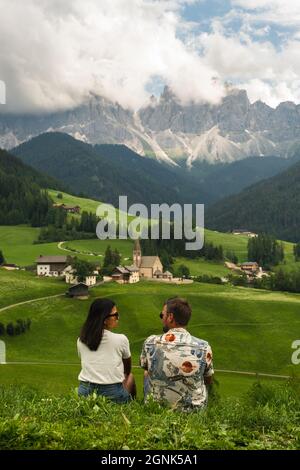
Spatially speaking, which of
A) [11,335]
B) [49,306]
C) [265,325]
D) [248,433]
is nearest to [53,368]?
[11,335]

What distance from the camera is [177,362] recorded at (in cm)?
1302

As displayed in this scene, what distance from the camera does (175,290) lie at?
126 metres

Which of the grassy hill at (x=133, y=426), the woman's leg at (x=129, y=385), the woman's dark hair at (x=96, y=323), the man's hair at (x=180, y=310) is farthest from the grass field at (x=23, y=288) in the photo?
the grassy hill at (x=133, y=426)

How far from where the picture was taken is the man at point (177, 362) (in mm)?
13039

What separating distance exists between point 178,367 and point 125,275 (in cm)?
13163

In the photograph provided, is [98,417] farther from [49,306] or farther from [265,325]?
[49,306]

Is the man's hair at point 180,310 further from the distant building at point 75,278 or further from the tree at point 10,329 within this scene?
the distant building at point 75,278

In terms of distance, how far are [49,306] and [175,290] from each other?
31.4 meters

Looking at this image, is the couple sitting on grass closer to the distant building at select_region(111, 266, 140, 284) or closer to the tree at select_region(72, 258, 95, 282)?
the tree at select_region(72, 258, 95, 282)

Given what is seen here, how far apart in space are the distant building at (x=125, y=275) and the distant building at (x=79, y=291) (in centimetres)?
2230

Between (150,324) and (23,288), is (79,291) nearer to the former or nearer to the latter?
(23,288)

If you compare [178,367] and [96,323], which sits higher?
[96,323]

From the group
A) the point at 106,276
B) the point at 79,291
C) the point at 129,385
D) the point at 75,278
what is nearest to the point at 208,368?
the point at 129,385

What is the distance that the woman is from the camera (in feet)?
→ 44.9
